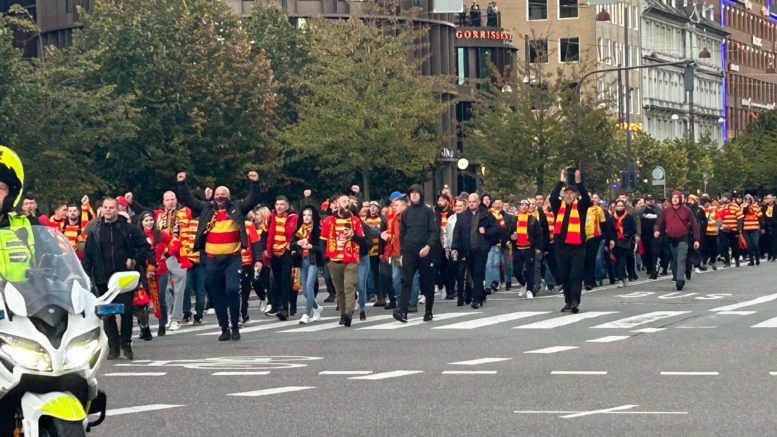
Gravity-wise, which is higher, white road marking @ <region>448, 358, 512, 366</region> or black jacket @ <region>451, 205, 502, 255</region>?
black jacket @ <region>451, 205, 502, 255</region>

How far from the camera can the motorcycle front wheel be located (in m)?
7.27

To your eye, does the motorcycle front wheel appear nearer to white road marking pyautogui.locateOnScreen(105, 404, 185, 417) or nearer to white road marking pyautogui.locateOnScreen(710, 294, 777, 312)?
white road marking pyautogui.locateOnScreen(105, 404, 185, 417)

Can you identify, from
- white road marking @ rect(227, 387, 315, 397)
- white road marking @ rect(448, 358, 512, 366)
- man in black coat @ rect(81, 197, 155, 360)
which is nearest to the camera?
white road marking @ rect(227, 387, 315, 397)

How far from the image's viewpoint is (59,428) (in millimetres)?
7273

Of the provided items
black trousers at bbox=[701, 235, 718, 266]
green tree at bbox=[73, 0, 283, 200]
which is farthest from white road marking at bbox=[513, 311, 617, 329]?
green tree at bbox=[73, 0, 283, 200]

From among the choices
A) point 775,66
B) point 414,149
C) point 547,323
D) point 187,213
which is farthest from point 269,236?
point 775,66

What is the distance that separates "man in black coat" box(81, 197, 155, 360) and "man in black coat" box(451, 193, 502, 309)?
330 inches

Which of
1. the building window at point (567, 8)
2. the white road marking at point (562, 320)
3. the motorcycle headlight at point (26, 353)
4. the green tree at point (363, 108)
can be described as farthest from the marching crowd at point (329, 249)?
the building window at point (567, 8)

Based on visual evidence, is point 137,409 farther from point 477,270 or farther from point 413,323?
point 477,270

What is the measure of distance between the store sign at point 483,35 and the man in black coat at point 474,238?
60361mm

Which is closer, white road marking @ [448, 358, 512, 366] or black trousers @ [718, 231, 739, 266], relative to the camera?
white road marking @ [448, 358, 512, 366]

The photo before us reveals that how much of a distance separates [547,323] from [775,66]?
133 m

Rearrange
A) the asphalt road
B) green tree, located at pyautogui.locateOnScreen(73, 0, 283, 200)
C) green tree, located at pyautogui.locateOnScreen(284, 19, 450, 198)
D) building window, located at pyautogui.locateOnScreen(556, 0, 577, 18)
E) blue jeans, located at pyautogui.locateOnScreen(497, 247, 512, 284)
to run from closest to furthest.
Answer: the asphalt road → blue jeans, located at pyautogui.locateOnScreen(497, 247, 512, 284) → green tree, located at pyautogui.locateOnScreen(73, 0, 283, 200) → green tree, located at pyautogui.locateOnScreen(284, 19, 450, 198) → building window, located at pyautogui.locateOnScreen(556, 0, 577, 18)

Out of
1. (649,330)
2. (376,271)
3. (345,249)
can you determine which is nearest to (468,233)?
(376,271)
